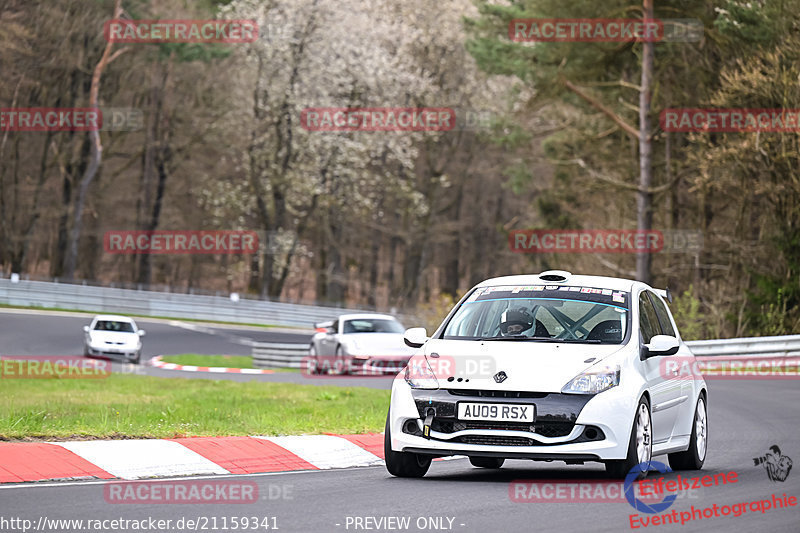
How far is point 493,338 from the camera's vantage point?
33.9 ft

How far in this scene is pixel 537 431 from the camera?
9.37 metres

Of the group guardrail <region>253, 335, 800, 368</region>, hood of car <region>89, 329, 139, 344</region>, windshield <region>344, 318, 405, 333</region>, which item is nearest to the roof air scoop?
windshield <region>344, 318, 405, 333</region>

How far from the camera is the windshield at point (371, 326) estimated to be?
2981 cm

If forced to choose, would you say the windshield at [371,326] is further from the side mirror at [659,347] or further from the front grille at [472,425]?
the front grille at [472,425]

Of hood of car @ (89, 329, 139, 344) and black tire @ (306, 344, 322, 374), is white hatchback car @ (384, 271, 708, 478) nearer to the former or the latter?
black tire @ (306, 344, 322, 374)

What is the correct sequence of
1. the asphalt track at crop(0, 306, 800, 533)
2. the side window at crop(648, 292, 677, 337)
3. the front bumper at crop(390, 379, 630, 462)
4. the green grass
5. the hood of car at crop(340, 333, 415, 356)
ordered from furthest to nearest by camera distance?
the hood of car at crop(340, 333, 415, 356), the green grass, the side window at crop(648, 292, 677, 337), the front bumper at crop(390, 379, 630, 462), the asphalt track at crop(0, 306, 800, 533)

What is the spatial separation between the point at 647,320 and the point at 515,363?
6.16 ft

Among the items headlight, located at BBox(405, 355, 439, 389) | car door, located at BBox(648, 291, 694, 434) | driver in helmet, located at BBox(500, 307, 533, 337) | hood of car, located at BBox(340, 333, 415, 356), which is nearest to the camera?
headlight, located at BBox(405, 355, 439, 389)

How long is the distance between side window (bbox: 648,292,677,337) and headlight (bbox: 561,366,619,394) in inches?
75.6

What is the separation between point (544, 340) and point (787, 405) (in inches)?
419

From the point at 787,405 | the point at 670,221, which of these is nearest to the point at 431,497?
the point at 787,405

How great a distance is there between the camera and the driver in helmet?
10.5 meters

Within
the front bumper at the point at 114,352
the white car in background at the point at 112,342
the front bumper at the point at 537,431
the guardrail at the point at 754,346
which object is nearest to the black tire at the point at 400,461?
the front bumper at the point at 537,431

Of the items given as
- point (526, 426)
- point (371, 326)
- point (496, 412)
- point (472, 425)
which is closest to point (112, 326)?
point (371, 326)
